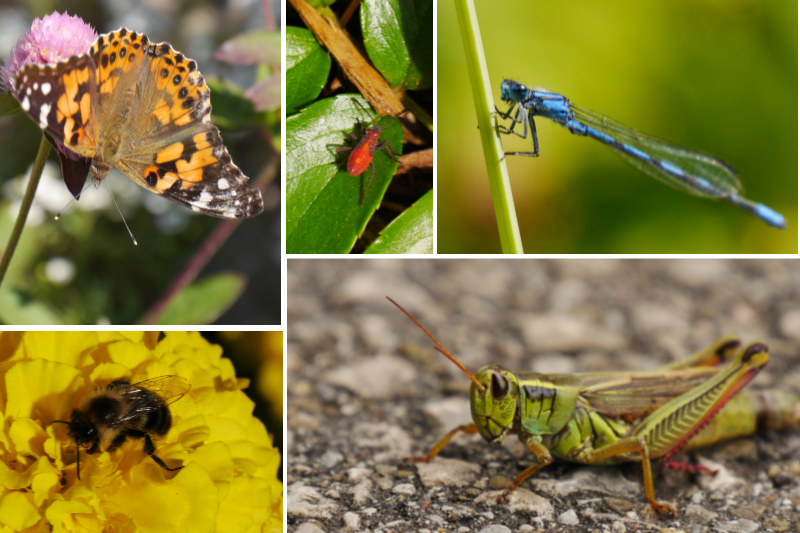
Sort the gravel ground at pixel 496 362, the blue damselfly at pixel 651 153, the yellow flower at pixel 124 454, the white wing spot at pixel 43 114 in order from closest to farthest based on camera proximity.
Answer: the yellow flower at pixel 124 454 → the white wing spot at pixel 43 114 → the gravel ground at pixel 496 362 → the blue damselfly at pixel 651 153

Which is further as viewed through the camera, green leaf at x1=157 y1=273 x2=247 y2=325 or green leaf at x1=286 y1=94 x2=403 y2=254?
green leaf at x1=157 y1=273 x2=247 y2=325

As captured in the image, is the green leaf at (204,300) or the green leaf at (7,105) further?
the green leaf at (204,300)

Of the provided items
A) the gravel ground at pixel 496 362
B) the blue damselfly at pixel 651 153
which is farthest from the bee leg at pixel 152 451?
the blue damselfly at pixel 651 153

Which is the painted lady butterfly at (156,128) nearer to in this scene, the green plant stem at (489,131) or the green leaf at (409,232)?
the green leaf at (409,232)

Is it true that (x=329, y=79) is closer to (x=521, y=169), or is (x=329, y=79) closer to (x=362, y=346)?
(x=521, y=169)

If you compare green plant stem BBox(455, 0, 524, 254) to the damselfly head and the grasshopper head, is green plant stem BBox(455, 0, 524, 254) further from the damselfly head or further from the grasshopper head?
the grasshopper head

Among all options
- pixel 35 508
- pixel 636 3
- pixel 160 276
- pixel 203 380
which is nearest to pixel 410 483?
pixel 203 380

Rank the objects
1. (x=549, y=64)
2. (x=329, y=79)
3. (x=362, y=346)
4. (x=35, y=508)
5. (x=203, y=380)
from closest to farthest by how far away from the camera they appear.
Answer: (x=35, y=508) < (x=203, y=380) < (x=329, y=79) < (x=549, y=64) < (x=362, y=346)

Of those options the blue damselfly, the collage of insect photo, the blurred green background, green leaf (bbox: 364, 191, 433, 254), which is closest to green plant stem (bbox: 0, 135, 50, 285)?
the collage of insect photo
